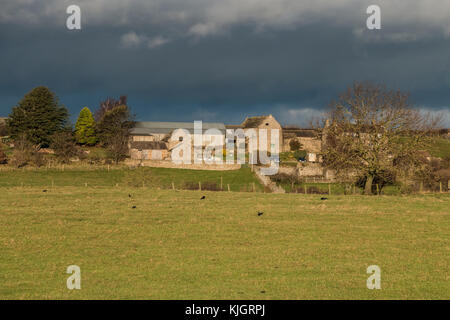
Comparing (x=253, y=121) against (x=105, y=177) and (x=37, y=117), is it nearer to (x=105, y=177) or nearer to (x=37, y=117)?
(x=37, y=117)

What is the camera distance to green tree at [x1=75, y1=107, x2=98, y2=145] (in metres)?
110

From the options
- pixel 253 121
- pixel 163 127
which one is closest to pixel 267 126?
pixel 253 121

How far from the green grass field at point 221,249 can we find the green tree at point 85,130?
8140cm

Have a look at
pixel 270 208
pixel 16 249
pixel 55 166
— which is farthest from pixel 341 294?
pixel 55 166

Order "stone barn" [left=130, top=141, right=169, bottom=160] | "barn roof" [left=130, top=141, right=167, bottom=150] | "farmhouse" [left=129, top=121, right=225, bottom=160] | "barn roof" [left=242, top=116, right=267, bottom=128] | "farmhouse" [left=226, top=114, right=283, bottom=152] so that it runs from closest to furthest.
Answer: "stone barn" [left=130, top=141, right=169, bottom=160], "farmhouse" [left=129, top=121, right=225, bottom=160], "barn roof" [left=130, top=141, right=167, bottom=150], "farmhouse" [left=226, top=114, right=283, bottom=152], "barn roof" [left=242, top=116, right=267, bottom=128]

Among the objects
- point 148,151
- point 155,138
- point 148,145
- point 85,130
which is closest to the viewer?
point 85,130

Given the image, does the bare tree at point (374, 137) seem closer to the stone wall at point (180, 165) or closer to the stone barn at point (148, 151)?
the stone wall at point (180, 165)

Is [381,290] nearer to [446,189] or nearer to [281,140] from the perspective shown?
[446,189]

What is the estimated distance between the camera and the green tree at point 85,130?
362 ft

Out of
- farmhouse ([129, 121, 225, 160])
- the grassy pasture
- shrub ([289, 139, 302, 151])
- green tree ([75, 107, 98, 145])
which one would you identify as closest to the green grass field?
the grassy pasture

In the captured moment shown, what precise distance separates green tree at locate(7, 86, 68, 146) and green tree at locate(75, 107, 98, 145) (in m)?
6.42

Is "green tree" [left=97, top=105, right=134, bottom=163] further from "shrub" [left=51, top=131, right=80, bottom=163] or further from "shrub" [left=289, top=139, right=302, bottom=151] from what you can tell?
"shrub" [left=289, top=139, right=302, bottom=151]

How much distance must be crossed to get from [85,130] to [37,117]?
12887mm

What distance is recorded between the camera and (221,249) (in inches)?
743
